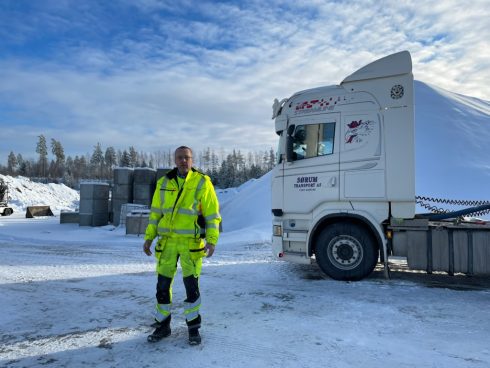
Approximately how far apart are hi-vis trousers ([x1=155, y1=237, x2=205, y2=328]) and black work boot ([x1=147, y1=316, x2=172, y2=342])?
0.05 metres

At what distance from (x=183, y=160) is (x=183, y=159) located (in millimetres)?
12

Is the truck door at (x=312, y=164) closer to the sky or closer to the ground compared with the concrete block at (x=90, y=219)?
closer to the sky

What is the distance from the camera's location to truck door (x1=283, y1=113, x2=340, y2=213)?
6840 millimetres

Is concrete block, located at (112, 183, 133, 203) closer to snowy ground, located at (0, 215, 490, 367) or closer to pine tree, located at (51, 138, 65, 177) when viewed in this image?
snowy ground, located at (0, 215, 490, 367)

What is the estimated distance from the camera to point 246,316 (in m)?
4.89

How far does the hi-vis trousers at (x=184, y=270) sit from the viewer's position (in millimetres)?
3975

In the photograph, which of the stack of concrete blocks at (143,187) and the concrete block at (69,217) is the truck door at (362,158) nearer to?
the stack of concrete blocks at (143,187)

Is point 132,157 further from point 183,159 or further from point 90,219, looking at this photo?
point 183,159

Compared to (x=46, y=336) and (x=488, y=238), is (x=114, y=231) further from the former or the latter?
(x=488, y=238)

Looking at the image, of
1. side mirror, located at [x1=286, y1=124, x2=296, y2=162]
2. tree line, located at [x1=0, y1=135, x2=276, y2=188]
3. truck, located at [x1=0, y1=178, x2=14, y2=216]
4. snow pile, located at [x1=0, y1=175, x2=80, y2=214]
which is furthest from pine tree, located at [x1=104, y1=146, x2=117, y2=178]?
side mirror, located at [x1=286, y1=124, x2=296, y2=162]

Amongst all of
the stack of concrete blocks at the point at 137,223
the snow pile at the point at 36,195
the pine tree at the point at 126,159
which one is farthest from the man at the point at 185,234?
the pine tree at the point at 126,159

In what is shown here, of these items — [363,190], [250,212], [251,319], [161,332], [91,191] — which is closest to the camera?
[161,332]

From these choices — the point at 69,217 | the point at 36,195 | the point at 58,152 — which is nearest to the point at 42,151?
the point at 58,152

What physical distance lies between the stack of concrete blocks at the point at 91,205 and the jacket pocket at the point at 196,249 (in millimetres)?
14588
